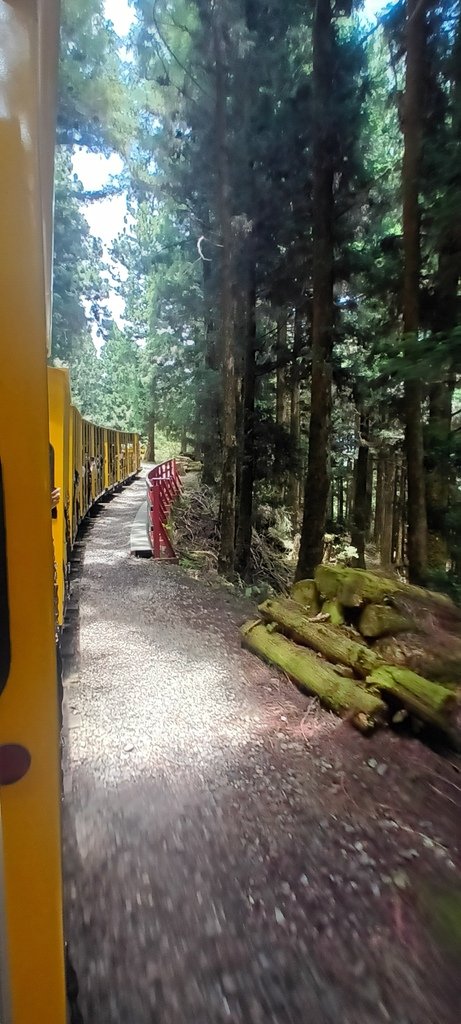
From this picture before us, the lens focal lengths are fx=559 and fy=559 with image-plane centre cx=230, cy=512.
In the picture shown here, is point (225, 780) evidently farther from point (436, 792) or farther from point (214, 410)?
point (214, 410)

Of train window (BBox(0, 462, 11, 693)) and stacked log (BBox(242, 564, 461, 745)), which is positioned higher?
train window (BBox(0, 462, 11, 693))

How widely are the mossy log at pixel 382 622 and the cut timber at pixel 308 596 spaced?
899 mm

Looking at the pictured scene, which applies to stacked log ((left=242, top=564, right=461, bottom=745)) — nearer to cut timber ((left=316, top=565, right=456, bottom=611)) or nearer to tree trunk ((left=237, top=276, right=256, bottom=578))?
cut timber ((left=316, top=565, right=456, bottom=611))

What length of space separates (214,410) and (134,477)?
53.7 ft

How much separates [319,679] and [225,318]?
809 centimetres

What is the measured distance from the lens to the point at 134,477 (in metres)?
29.7

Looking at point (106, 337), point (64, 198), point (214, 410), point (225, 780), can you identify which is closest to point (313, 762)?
point (225, 780)

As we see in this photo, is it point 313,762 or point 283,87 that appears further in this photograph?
point 283,87

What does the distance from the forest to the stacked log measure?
59 cm

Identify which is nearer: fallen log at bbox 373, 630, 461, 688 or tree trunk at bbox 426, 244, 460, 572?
fallen log at bbox 373, 630, 461, 688

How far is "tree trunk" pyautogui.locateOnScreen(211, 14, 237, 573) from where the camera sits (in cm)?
1047

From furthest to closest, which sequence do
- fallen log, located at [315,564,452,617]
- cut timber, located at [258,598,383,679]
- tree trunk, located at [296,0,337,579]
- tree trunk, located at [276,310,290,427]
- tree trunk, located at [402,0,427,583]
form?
tree trunk, located at [276,310,290,427]
tree trunk, located at [296,0,337,579]
tree trunk, located at [402,0,427,583]
fallen log, located at [315,564,452,617]
cut timber, located at [258,598,383,679]

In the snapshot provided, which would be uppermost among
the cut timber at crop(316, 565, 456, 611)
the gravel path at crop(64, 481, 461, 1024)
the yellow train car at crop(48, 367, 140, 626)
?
the yellow train car at crop(48, 367, 140, 626)

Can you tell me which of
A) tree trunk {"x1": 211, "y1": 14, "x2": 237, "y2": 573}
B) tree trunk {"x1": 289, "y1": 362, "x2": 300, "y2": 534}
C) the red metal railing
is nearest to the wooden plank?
the red metal railing
